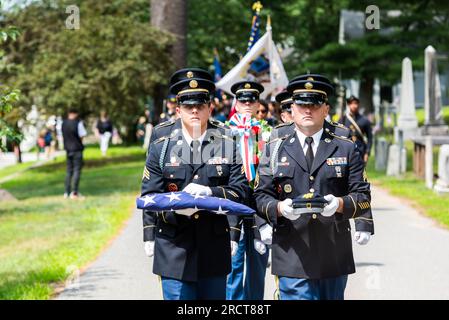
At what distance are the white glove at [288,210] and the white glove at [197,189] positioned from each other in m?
0.53

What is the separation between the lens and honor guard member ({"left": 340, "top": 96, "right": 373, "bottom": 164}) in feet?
55.3

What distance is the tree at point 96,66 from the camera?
1227 inches

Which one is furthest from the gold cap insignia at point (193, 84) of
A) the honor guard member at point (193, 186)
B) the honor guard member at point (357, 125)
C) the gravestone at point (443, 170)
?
the gravestone at point (443, 170)

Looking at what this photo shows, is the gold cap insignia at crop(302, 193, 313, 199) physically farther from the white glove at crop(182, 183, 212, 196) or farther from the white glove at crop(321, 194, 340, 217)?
the white glove at crop(182, 183, 212, 196)

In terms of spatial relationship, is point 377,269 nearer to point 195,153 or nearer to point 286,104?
point 286,104

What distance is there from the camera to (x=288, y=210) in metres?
5.84

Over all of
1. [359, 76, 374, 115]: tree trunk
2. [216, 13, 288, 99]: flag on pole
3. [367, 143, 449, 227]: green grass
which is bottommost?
[367, 143, 449, 227]: green grass

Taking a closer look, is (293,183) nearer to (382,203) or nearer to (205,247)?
(205,247)

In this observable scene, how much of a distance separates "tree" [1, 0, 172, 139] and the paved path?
1701 centimetres

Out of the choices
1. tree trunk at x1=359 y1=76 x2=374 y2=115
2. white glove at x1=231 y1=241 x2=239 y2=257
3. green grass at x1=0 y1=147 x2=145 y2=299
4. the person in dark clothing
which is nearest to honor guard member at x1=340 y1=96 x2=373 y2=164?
green grass at x1=0 y1=147 x2=145 y2=299

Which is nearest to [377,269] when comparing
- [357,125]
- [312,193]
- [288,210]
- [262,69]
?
[262,69]

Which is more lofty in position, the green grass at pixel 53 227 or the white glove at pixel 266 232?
the white glove at pixel 266 232

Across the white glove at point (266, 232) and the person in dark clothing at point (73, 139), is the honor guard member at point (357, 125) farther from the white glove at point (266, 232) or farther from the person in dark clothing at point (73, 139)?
the white glove at point (266, 232)

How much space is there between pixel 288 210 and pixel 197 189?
642mm
